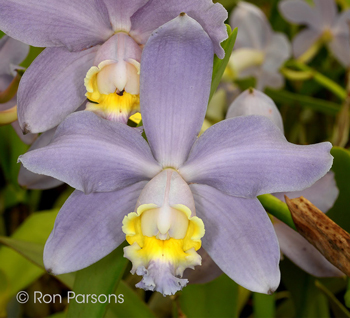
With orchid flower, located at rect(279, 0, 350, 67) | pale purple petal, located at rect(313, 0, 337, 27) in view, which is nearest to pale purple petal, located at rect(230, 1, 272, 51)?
orchid flower, located at rect(279, 0, 350, 67)

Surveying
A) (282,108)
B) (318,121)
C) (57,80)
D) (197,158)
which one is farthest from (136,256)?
(318,121)

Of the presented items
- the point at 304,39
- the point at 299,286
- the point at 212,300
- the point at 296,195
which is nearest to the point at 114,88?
the point at 296,195

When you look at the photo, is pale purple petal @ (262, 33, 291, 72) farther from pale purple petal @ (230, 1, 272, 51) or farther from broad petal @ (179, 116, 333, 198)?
broad petal @ (179, 116, 333, 198)

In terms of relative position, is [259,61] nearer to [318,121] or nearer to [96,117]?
[318,121]

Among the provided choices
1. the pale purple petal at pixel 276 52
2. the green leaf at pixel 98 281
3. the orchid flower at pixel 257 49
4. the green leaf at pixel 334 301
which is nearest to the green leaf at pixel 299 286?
the green leaf at pixel 334 301

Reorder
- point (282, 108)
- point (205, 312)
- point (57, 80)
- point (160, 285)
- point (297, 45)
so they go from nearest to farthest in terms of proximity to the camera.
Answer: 1. point (160, 285)
2. point (57, 80)
3. point (205, 312)
4. point (282, 108)
5. point (297, 45)
